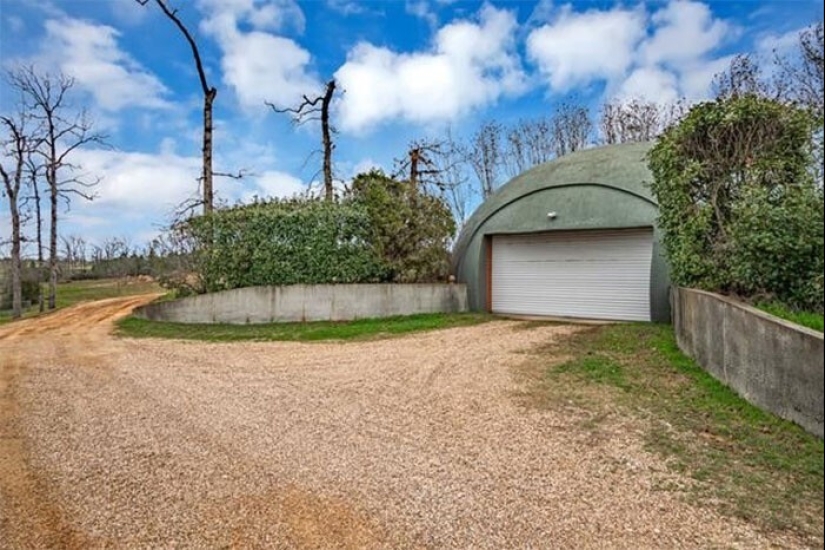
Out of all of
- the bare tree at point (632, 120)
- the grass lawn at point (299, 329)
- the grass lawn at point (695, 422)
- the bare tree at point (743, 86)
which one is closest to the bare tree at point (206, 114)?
the grass lawn at point (299, 329)

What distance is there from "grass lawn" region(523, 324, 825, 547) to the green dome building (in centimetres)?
374

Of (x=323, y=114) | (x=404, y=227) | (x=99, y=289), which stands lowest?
(x=99, y=289)

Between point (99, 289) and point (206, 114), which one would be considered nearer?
point (206, 114)

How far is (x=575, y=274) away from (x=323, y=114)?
10400 millimetres

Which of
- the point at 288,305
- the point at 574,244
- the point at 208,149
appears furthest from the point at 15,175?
the point at 574,244

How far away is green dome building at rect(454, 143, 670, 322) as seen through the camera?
1170cm

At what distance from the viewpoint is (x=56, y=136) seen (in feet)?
58.4

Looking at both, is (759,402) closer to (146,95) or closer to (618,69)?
(618,69)

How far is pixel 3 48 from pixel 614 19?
2.51 metres

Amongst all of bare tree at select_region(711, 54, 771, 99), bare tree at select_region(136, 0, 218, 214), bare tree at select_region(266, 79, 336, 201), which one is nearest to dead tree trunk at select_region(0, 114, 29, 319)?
bare tree at select_region(136, 0, 218, 214)

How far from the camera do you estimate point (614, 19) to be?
1.09m

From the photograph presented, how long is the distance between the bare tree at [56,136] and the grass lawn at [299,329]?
767 centimetres

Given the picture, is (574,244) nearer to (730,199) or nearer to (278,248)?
(730,199)

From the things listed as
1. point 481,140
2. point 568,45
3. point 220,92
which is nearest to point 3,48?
point 568,45
